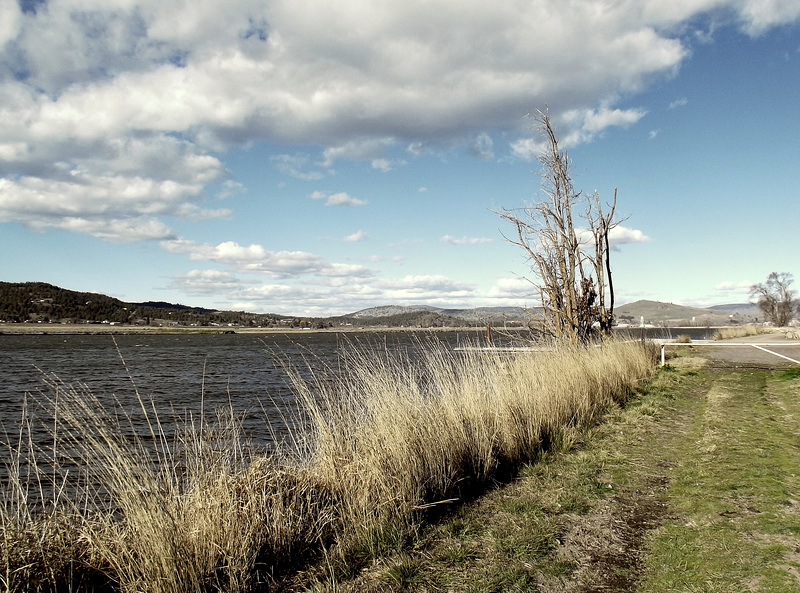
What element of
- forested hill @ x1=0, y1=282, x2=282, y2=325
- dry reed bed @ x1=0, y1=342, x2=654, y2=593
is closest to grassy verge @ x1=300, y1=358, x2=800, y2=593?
dry reed bed @ x1=0, y1=342, x2=654, y2=593

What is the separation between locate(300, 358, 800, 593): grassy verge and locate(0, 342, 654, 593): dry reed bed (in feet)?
1.23

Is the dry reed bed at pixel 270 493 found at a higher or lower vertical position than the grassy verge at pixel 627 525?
higher

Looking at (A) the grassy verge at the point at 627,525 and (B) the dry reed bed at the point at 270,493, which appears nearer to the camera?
(B) the dry reed bed at the point at 270,493

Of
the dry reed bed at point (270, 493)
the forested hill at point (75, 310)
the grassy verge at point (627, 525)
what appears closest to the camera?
the dry reed bed at point (270, 493)

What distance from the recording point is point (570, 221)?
14.6m

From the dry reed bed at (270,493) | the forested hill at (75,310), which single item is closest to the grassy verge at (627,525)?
the dry reed bed at (270,493)

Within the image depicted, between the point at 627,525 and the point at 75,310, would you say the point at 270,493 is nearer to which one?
the point at 627,525

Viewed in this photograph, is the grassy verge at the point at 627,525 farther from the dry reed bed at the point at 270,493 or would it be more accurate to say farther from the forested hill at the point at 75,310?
the forested hill at the point at 75,310

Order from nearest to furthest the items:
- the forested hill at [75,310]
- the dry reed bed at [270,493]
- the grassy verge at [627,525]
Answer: the dry reed bed at [270,493]
the grassy verge at [627,525]
the forested hill at [75,310]

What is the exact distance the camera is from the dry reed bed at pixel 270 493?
3369mm

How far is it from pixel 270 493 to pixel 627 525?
3.06 metres

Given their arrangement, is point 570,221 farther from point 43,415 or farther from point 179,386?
point 179,386

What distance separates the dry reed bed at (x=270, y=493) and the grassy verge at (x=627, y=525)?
0.38 meters

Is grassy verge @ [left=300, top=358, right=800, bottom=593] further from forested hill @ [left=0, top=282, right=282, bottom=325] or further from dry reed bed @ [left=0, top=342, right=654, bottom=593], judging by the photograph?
forested hill @ [left=0, top=282, right=282, bottom=325]
